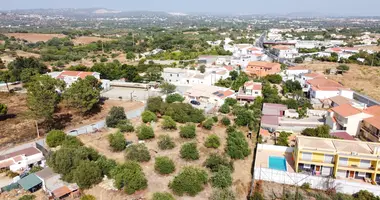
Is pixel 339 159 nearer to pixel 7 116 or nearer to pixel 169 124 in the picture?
pixel 169 124

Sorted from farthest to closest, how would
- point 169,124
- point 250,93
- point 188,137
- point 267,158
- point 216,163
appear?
point 250,93
point 169,124
point 188,137
point 267,158
point 216,163

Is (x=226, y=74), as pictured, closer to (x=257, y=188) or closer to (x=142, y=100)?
(x=142, y=100)

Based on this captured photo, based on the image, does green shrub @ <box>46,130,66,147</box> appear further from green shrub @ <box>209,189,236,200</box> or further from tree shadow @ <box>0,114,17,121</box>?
green shrub @ <box>209,189,236,200</box>

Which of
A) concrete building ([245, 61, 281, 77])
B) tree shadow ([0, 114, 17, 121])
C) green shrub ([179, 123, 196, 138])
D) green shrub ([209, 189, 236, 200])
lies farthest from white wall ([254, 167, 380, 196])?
concrete building ([245, 61, 281, 77])

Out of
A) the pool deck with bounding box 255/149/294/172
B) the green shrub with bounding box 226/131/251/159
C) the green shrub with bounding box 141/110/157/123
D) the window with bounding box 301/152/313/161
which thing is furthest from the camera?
the green shrub with bounding box 141/110/157/123

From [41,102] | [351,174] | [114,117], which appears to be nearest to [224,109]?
[114,117]

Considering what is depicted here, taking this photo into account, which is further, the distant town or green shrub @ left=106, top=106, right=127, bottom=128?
green shrub @ left=106, top=106, right=127, bottom=128

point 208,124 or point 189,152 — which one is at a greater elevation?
point 208,124

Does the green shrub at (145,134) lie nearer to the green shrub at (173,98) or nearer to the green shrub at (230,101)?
the green shrub at (173,98)
